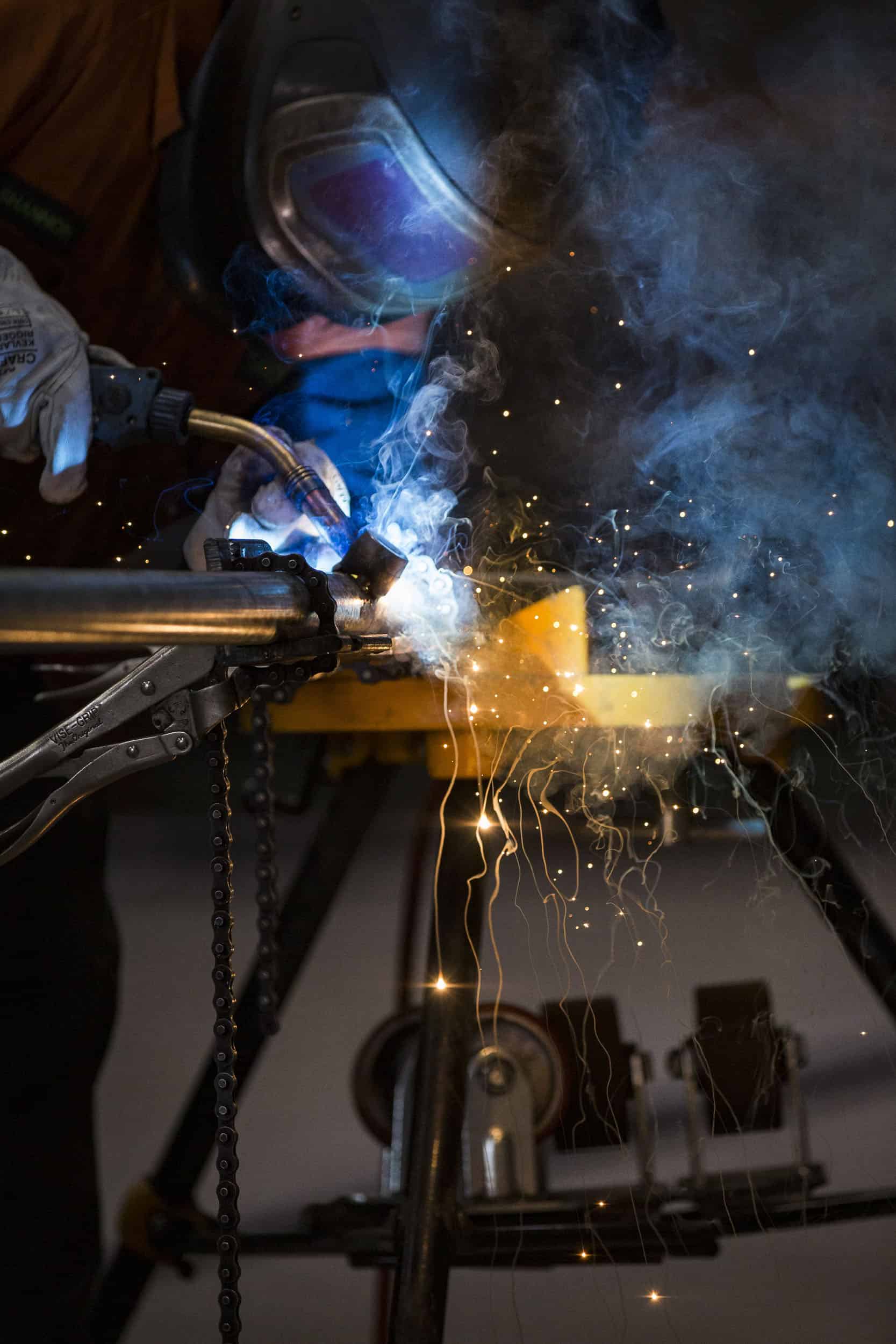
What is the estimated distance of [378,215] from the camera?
115 cm

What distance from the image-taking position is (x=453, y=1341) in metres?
1.12

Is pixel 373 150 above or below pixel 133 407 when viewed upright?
above

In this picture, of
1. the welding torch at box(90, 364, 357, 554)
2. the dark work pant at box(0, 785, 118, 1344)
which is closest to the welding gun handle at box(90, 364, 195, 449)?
the welding torch at box(90, 364, 357, 554)

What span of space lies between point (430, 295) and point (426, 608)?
0.38 metres

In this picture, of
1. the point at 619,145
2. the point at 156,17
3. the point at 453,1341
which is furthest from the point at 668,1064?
the point at 156,17

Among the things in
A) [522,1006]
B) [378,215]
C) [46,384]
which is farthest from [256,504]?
[522,1006]

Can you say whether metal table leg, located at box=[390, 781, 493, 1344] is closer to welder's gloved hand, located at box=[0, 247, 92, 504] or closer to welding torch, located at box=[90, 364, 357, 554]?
welding torch, located at box=[90, 364, 357, 554]

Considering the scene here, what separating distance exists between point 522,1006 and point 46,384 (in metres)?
0.95

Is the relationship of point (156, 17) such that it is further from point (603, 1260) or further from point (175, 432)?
point (603, 1260)

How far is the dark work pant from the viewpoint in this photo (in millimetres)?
1277

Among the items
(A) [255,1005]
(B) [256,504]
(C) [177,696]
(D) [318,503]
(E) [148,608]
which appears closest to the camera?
(E) [148,608]

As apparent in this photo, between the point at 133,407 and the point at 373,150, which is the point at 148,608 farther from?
the point at 373,150

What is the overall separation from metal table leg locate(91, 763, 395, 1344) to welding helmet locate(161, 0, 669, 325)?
68 cm

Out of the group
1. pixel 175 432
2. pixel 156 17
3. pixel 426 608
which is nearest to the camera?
pixel 175 432
